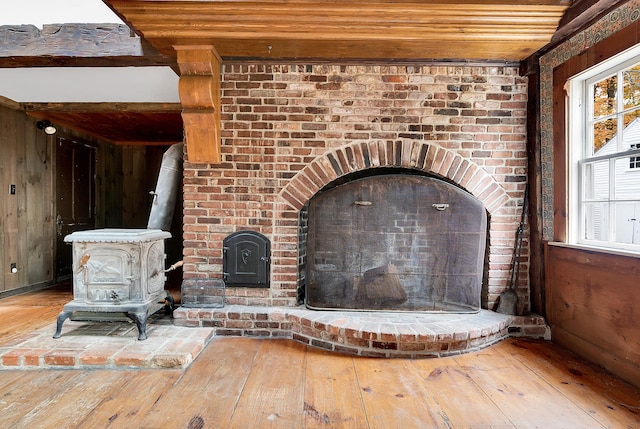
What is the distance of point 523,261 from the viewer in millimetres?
2871

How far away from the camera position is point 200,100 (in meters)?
2.67

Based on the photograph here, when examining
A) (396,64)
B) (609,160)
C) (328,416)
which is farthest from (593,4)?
(328,416)

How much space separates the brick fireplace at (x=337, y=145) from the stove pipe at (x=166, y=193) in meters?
0.40

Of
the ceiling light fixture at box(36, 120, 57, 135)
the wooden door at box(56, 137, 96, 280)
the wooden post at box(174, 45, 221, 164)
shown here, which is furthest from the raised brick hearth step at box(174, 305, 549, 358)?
the ceiling light fixture at box(36, 120, 57, 135)

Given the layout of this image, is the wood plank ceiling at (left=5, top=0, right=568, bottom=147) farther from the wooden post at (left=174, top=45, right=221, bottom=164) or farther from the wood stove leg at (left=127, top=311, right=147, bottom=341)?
the wood stove leg at (left=127, top=311, right=147, bottom=341)

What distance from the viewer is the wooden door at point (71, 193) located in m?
4.74

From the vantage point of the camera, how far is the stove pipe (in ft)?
10.4

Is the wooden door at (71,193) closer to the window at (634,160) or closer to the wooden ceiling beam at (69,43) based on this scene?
the wooden ceiling beam at (69,43)

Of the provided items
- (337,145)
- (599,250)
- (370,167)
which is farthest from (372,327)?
(599,250)

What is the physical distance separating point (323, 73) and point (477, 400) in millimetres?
2391

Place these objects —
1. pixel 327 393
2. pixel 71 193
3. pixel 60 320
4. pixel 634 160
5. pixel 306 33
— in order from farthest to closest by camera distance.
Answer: pixel 71 193, pixel 60 320, pixel 306 33, pixel 634 160, pixel 327 393

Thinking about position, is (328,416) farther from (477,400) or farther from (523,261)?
(523,261)

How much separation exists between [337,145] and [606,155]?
1773 mm

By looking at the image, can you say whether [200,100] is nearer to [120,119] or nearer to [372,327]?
[372,327]
